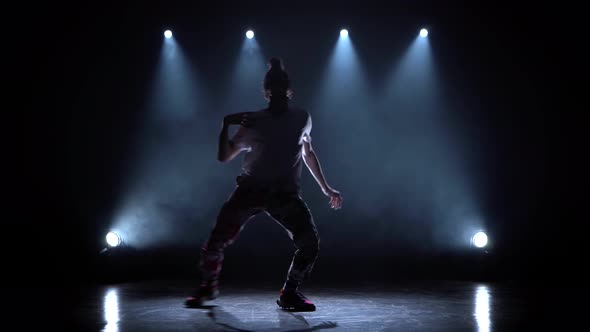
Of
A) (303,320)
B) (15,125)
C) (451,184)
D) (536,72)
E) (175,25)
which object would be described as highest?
(175,25)

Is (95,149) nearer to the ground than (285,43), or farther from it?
nearer to the ground

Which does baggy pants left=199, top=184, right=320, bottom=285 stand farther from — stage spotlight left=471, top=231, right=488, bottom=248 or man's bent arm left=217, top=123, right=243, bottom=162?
stage spotlight left=471, top=231, right=488, bottom=248

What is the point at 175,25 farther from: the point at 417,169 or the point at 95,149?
the point at 417,169

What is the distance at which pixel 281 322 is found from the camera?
2889 mm

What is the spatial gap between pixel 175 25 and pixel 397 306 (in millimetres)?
5631

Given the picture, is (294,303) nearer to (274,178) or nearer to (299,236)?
(299,236)

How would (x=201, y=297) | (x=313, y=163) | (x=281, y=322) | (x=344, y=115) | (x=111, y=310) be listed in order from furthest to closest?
(x=344, y=115) < (x=313, y=163) < (x=201, y=297) < (x=111, y=310) < (x=281, y=322)

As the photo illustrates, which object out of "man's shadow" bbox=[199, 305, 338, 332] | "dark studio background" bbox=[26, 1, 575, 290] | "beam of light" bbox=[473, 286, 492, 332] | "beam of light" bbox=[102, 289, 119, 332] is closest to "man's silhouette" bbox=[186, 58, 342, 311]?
"man's shadow" bbox=[199, 305, 338, 332]

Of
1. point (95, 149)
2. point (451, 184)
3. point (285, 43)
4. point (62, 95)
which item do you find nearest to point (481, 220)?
point (451, 184)

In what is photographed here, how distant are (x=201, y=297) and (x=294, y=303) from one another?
686 millimetres

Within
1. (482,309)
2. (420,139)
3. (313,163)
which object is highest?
(420,139)

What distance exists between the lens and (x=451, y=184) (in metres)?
7.38

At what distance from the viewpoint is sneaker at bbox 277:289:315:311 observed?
3.33 meters

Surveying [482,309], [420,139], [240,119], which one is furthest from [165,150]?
[482,309]
